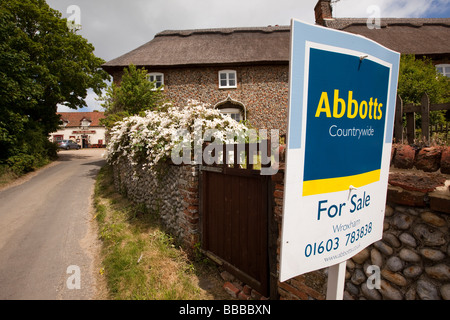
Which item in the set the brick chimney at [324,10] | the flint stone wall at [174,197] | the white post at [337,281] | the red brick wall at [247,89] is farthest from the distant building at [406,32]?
the white post at [337,281]

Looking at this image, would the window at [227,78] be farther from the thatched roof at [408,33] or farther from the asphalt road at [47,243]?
the asphalt road at [47,243]

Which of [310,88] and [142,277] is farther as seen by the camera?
[142,277]

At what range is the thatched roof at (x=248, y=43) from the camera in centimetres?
1409

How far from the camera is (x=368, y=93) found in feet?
4.36

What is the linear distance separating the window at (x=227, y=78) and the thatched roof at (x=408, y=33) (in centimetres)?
887

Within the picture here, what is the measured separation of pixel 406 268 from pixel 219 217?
99.2 inches

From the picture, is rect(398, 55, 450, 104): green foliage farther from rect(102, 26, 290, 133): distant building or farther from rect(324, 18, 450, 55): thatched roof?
rect(324, 18, 450, 55): thatched roof

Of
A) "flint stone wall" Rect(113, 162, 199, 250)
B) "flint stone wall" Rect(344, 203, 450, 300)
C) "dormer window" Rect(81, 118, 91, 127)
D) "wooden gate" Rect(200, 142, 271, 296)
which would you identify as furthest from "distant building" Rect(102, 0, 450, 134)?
"dormer window" Rect(81, 118, 91, 127)

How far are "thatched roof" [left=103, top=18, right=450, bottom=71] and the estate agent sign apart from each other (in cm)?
1375

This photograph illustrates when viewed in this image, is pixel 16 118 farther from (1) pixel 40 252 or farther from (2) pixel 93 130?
(2) pixel 93 130

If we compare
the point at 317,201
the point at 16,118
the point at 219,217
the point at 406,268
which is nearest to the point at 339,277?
the point at 317,201

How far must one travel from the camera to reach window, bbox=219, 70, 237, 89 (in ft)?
46.7

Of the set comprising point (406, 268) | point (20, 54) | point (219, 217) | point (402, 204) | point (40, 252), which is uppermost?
point (20, 54)
